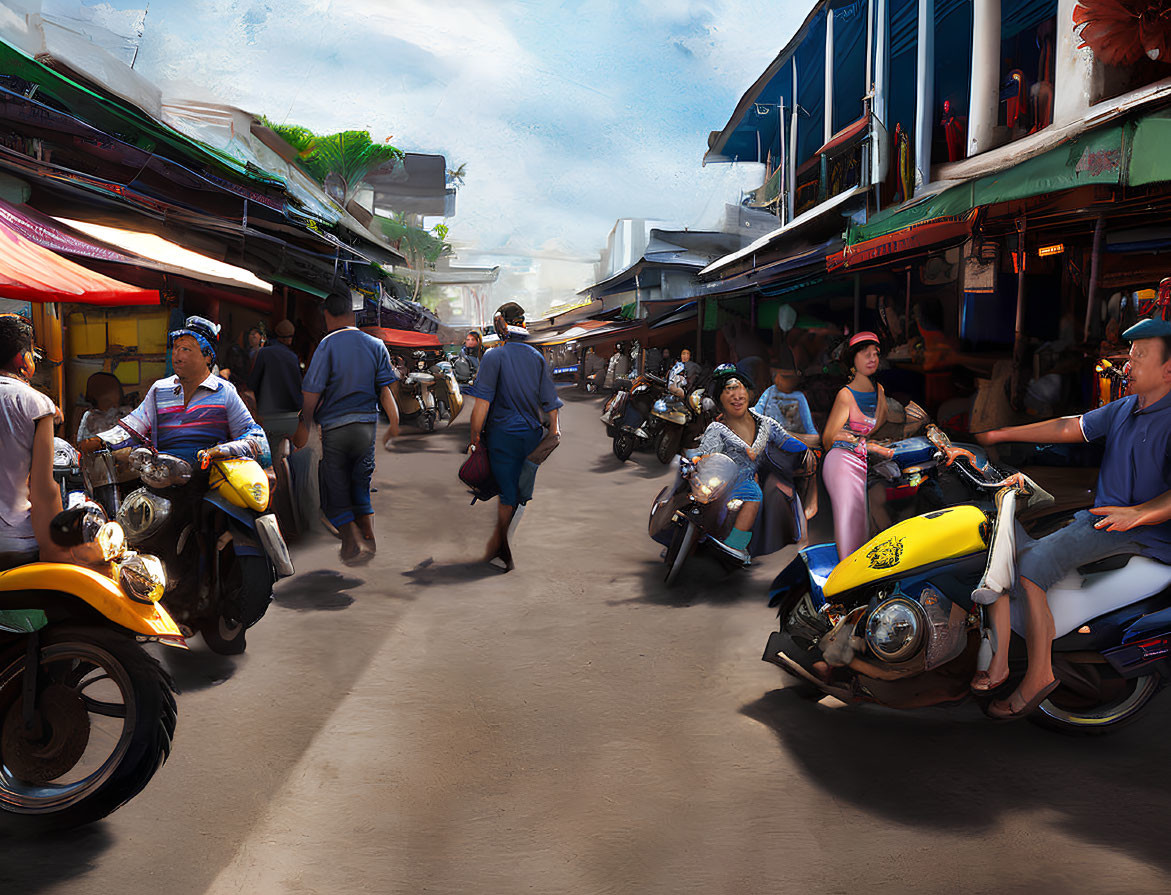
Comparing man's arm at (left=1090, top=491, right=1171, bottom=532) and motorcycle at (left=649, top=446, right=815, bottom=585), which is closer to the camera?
man's arm at (left=1090, top=491, right=1171, bottom=532)

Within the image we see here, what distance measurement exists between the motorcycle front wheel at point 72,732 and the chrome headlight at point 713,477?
383 centimetres

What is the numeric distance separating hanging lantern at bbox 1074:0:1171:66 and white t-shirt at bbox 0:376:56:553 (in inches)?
349

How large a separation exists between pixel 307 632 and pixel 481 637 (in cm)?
105

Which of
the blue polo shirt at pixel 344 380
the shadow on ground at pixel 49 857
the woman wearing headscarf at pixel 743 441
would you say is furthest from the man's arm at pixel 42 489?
the woman wearing headscarf at pixel 743 441

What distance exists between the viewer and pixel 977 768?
11.0 ft

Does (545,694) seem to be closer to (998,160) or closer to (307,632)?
(307,632)

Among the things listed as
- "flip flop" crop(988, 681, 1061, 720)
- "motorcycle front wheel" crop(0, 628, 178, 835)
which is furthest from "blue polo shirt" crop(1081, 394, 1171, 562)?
"motorcycle front wheel" crop(0, 628, 178, 835)

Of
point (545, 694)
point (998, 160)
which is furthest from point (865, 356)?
point (998, 160)

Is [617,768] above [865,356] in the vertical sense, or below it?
below

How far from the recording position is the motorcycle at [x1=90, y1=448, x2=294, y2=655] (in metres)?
4.36

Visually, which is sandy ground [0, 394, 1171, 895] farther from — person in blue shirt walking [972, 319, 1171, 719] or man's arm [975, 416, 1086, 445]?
man's arm [975, 416, 1086, 445]

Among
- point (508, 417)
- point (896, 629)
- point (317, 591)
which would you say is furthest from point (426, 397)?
point (896, 629)

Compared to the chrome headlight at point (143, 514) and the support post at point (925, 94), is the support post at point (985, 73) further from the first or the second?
the chrome headlight at point (143, 514)

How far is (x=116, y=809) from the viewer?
291 cm
